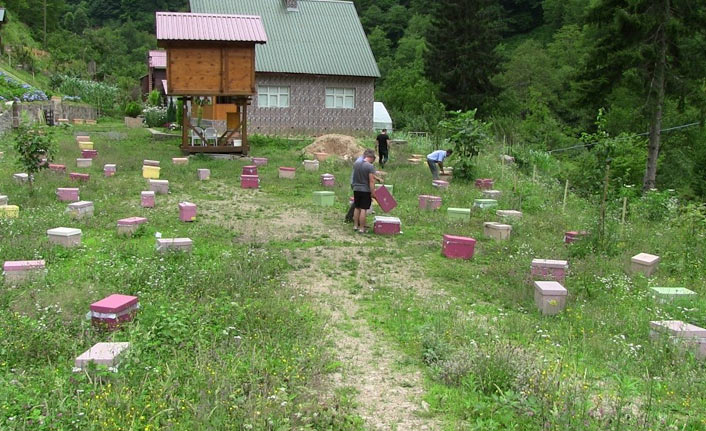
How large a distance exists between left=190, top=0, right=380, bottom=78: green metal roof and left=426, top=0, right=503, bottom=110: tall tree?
13933mm

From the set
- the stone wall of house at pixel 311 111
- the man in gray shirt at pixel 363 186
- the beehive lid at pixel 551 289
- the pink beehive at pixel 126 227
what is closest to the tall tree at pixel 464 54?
the stone wall of house at pixel 311 111

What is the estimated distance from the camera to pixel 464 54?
1750 inches

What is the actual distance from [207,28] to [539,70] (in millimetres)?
38397

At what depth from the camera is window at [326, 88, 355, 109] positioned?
1177 inches

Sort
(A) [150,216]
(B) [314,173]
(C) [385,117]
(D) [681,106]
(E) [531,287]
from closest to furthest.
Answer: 1. (E) [531,287]
2. (A) [150,216]
3. (B) [314,173]
4. (D) [681,106]
5. (C) [385,117]

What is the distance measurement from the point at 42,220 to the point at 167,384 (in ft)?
22.8

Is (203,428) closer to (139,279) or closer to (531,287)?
(139,279)

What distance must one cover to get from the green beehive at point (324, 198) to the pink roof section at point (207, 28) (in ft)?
26.7

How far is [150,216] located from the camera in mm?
11977

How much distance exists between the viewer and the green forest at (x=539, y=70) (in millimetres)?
21156

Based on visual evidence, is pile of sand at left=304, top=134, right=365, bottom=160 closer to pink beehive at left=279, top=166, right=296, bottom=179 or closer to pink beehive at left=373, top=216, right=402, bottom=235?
pink beehive at left=279, top=166, right=296, bottom=179

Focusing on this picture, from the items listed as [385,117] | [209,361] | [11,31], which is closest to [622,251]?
[209,361]

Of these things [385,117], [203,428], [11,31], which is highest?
[11,31]

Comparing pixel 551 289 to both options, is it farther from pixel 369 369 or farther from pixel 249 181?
pixel 249 181
